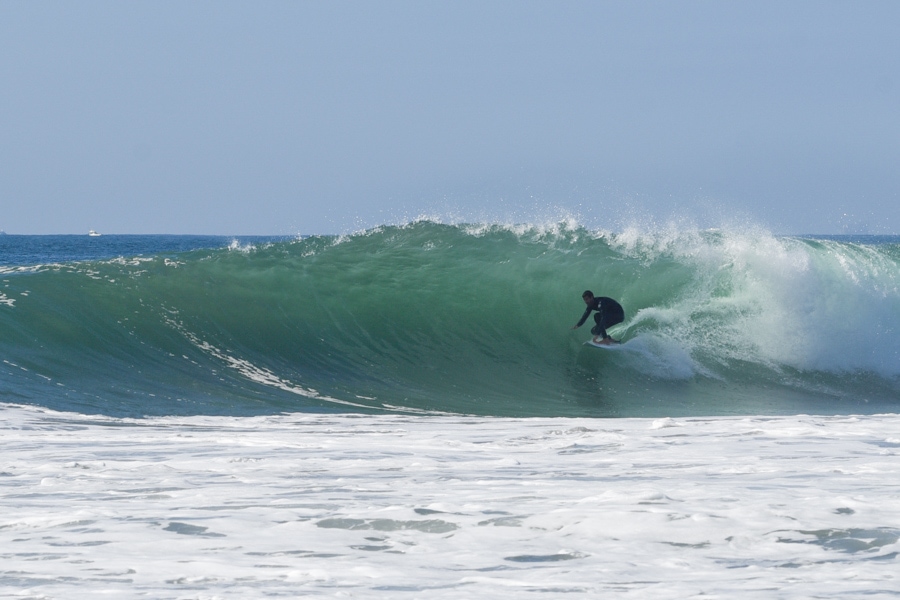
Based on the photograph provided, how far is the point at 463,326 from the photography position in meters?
13.0

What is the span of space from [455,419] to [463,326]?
5029mm

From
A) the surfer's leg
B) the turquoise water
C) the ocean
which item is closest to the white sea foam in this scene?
the ocean

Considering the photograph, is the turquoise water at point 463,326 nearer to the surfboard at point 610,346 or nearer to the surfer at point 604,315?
the surfboard at point 610,346

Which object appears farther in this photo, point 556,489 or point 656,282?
point 656,282

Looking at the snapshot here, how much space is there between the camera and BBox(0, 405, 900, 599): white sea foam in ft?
9.70

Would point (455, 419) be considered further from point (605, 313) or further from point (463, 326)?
point (463, 326)

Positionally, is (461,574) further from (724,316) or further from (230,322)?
(724,316)

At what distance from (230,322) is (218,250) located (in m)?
2.85

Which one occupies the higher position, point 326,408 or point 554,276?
point 554,276

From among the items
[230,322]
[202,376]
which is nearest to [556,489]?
[202,376]

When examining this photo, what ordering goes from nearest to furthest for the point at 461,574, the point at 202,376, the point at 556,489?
the point at 461,574 < the point at 556,489 < the point at 202,376

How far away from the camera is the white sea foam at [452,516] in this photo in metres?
Answer: 2.96

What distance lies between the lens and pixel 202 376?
9.82m

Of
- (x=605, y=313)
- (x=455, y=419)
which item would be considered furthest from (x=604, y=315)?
(x=455, y=419)
